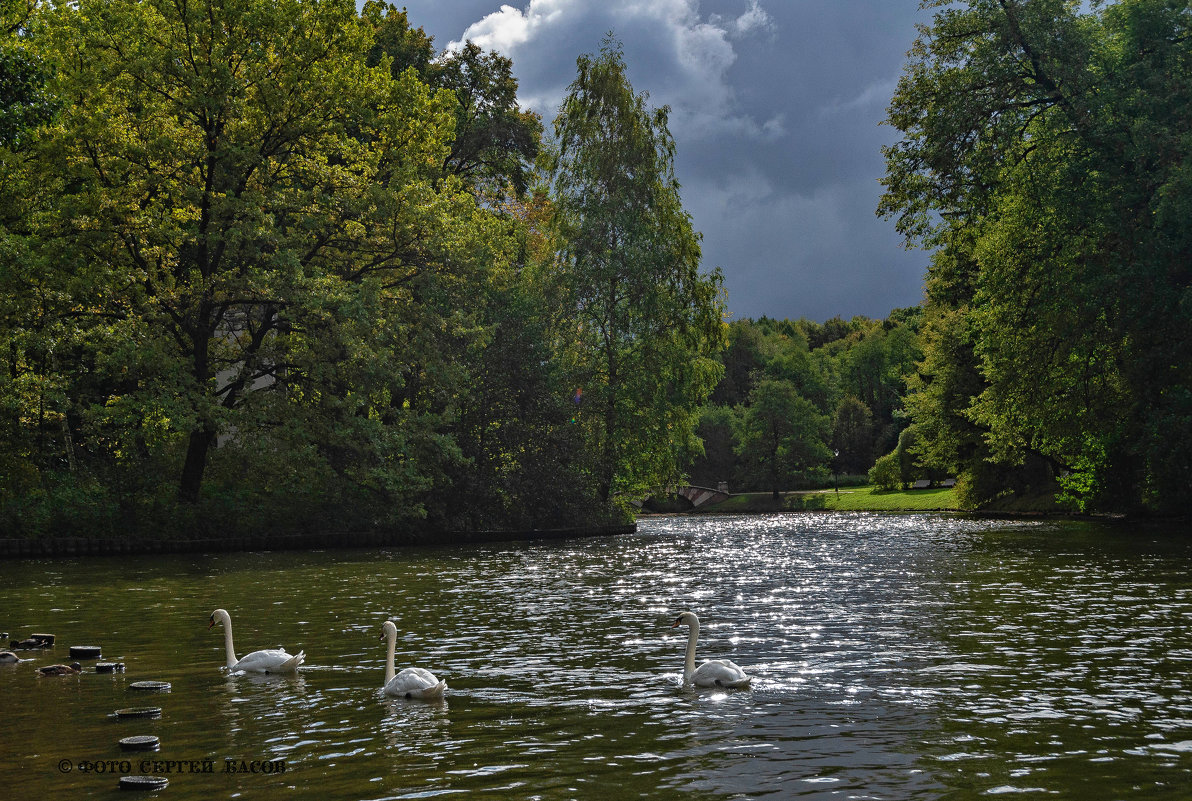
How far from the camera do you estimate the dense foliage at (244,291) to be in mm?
36594

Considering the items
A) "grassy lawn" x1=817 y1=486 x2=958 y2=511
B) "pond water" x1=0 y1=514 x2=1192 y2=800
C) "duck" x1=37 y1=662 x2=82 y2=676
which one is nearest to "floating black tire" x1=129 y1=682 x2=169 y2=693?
"pond water" x1=0 y1=514 x2=1192 y2=800

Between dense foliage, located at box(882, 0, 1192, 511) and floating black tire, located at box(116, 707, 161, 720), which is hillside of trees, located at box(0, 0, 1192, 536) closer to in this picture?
dense foliage, located at box(882, 0, 1192, 511)

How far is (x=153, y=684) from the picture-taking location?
42.1 feet

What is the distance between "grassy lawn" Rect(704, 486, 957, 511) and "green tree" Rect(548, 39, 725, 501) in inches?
1204

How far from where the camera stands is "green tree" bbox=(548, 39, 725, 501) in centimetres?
5447

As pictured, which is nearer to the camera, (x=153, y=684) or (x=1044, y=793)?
(x=1044, y=793)

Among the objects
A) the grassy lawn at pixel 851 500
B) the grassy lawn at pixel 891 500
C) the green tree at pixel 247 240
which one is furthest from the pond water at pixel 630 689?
the grassy lawn at pixel 851 500

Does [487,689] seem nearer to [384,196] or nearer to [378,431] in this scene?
[378,431]

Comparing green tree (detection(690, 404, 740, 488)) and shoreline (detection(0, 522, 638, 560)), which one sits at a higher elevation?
Result: green tree (detection(690, 404, 740, 488))

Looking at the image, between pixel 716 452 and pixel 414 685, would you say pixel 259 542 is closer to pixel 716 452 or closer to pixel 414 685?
pixel 414 685

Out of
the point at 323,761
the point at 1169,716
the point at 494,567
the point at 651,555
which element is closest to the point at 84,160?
the point at 494,567

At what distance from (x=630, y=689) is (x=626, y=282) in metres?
42.9

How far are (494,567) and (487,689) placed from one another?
773 inches

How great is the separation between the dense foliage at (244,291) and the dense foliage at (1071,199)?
20770 mm
